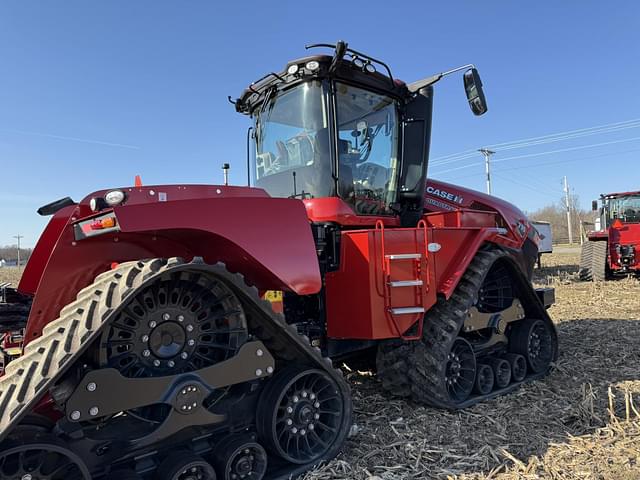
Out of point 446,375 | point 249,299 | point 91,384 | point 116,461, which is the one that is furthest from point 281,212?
point 446,375

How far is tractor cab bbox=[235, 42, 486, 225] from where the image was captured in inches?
162

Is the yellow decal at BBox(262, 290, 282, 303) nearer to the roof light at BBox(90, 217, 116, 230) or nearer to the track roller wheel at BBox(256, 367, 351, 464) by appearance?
the track roller wheel at BBox(256, 367, 351, 464)

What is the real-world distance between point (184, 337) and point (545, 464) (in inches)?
94.0

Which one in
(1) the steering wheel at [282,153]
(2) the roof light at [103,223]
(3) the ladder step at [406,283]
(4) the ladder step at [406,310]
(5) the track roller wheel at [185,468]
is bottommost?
(5) the track roller wheel at [185,468]

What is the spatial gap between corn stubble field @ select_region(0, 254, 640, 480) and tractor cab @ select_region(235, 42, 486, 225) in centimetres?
165

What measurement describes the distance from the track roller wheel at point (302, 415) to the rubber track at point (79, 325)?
19 centimetres

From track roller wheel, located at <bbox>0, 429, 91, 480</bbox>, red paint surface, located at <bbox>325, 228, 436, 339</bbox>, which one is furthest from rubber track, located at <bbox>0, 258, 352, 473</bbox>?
red paint surface, located at <bbox>325, 228, 436, 339</bbox>

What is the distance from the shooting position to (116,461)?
2443 mm

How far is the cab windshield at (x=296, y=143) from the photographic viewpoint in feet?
13.5

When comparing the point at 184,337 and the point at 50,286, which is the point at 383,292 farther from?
the point at 50,286

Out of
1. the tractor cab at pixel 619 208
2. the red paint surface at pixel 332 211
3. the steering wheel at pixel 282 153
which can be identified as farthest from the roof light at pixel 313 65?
the tractor cab at pixel 619 208

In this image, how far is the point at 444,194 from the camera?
5668 millimetres

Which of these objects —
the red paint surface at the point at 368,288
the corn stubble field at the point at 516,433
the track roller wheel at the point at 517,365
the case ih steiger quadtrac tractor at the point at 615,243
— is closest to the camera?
the corn stubble field at the point at 516,433

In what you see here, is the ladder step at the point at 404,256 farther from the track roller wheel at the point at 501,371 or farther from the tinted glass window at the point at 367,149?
the track roller wheel at the point at 501,371
